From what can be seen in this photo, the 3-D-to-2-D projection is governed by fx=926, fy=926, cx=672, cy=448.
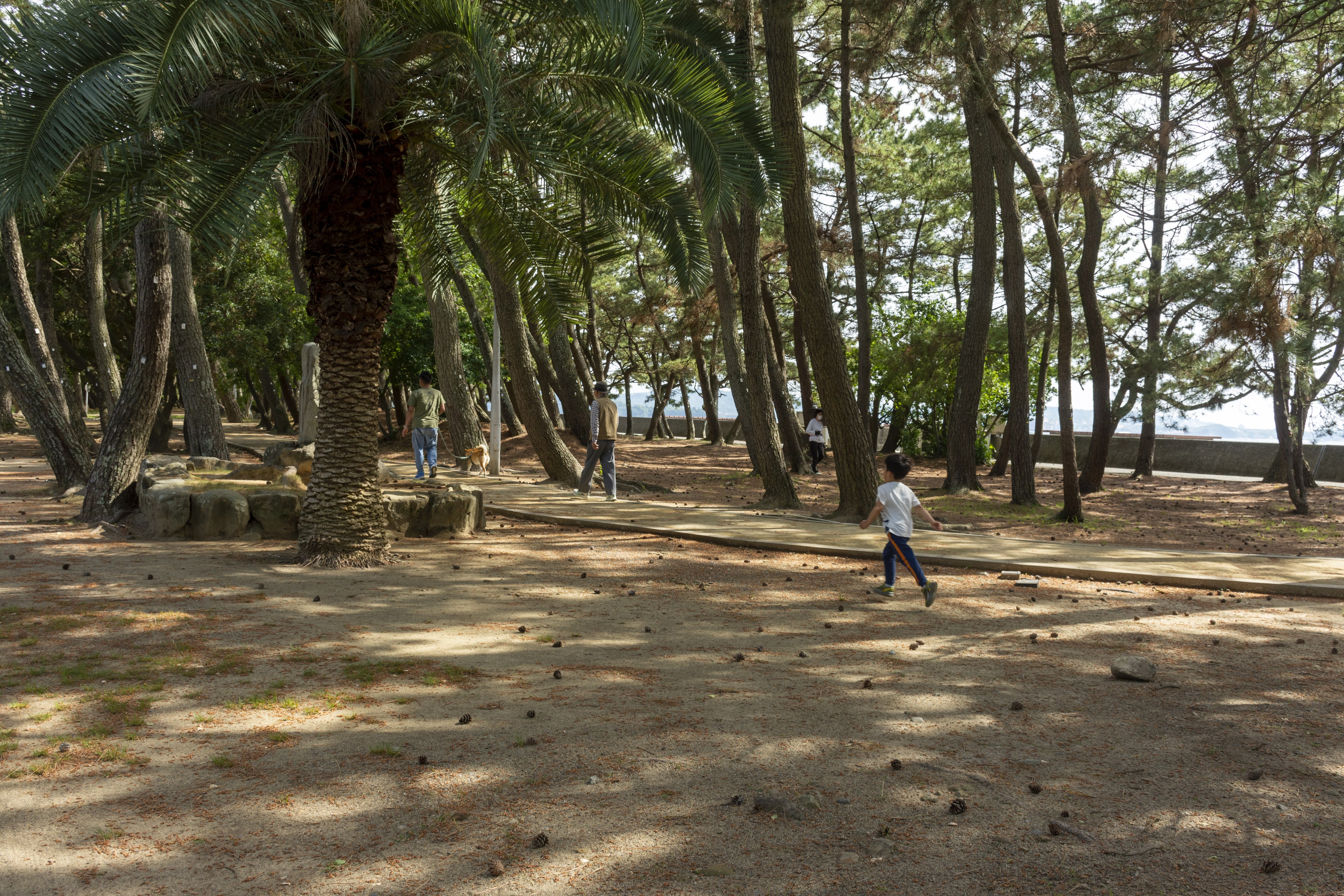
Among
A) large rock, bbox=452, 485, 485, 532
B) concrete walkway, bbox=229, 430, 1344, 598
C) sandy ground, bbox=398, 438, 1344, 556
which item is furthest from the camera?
sandy ground, bbox=398, 438, 1344, 556

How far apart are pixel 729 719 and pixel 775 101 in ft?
33.3

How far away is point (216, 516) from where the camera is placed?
1049 centimetres

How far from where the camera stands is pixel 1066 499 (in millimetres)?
14750

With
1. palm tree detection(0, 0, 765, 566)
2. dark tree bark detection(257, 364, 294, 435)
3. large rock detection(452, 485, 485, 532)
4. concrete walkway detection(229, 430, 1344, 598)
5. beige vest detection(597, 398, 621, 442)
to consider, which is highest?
palm tree detection(0, 0, 765, 566)

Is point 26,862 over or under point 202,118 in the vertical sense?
under

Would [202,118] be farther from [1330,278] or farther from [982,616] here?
[1330,278]

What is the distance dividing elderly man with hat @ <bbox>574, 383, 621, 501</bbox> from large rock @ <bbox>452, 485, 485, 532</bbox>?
98.6 inches

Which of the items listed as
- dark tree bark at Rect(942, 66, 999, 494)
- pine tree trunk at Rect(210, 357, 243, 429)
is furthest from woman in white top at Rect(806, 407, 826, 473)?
pine tree trunk at Rect(210, 357, 243, 429)

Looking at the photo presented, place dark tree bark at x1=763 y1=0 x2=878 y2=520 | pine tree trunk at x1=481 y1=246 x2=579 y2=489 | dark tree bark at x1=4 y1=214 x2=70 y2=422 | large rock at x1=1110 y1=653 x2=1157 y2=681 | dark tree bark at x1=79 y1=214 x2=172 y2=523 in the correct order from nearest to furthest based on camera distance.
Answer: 1. large rock at x1=1110 y1=653 x2=1157 y2=681
2. dark tree bark at x1=79 y1=214 x2=172 y2=523
3. dark tree bark at x1=763 y1=0 x2=878 y2=520
4. dark tree bark at x1=4 y1=214 x2=70 y2=422
5. pine tree trunk at x1=481 y1=246 x2=579 y2=489

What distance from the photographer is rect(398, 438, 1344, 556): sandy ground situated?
1357 cm

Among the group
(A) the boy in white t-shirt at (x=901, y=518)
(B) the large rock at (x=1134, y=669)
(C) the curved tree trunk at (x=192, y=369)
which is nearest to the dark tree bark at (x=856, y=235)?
(A) the boy in white t-shirt at (x=901, y=518)

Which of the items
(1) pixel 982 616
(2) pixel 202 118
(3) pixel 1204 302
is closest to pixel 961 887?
(1) pixel 982 616

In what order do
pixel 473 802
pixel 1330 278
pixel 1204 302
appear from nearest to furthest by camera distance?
pixel 473 802
pixel 1330 278
pixel 1204 302

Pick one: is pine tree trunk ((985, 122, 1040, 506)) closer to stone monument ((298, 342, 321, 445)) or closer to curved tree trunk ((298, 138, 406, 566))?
curved tree trunk ((298, 138, 406, 566))
